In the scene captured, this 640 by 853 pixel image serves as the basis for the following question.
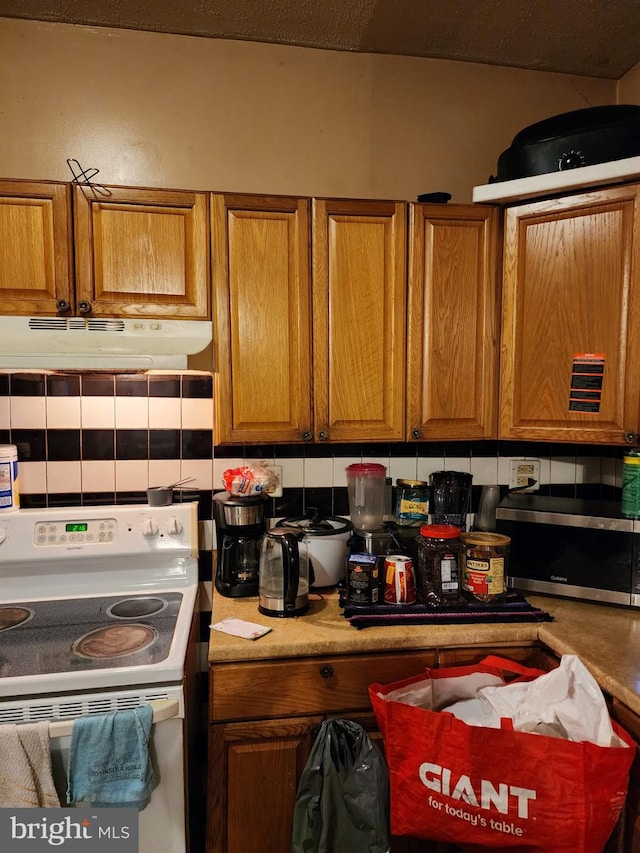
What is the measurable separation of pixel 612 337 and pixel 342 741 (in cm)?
139

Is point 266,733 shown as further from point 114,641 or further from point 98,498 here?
point 98,498

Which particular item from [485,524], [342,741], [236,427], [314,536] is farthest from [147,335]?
[485,524]

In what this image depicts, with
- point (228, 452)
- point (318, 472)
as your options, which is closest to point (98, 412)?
point (228, 452)

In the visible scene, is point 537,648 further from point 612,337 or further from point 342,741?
point 612,337

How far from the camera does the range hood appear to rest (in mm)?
1564

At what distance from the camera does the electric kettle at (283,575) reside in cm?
170

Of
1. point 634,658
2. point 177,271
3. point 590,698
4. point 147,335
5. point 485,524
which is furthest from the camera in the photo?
point 485,524

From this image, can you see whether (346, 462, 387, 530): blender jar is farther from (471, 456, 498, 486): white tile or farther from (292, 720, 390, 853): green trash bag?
(292, 720, 390, 853): green trash bag

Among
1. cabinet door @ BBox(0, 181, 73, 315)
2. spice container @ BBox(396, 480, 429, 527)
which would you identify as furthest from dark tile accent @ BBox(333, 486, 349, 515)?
cabinet door @ BBox(0, 181, 73, 315)

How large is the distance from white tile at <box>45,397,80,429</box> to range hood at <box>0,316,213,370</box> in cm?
45

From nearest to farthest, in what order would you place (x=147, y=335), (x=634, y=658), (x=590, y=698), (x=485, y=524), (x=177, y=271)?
1. (x=590, y=698)
2. (x=634, y=658)
3. (x=147, y=335)
4. (x=177, y=271)
5. (x=485, y=524)

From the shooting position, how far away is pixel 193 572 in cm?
198

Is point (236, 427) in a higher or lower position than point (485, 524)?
higher

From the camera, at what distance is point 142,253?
69.4 inches
